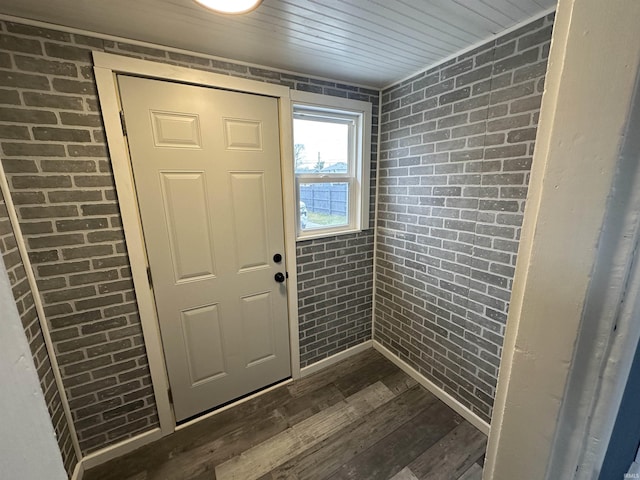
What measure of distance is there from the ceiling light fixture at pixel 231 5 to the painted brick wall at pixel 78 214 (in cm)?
58

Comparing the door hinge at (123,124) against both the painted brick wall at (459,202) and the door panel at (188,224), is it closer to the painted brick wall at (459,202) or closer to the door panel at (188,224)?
the door panel at (188,224)

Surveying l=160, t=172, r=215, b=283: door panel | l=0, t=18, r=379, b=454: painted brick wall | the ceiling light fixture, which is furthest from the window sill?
the ceiling light fixture

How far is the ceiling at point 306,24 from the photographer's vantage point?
1.11 meters

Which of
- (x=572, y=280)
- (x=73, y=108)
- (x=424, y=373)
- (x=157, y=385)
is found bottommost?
(x=424, y=373)

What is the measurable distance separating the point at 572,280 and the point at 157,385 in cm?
207

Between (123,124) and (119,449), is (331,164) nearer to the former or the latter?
(123,124)

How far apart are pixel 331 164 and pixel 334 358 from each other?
5.59 ft

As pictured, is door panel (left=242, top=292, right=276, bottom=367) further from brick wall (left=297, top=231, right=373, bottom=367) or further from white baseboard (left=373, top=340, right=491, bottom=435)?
white baseboard (left=373, top=340, right=491, bottom=435)

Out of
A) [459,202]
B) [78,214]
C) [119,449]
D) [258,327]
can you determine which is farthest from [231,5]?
[119,449]

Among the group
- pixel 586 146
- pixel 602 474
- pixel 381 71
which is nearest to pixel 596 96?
pixel 586 146

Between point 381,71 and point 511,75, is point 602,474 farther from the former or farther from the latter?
point 381,71

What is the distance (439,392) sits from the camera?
1933 millimetres

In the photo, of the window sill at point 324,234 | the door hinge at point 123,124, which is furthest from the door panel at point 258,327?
the door hinge at point 123,124

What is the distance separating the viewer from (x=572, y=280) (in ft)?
1.18
